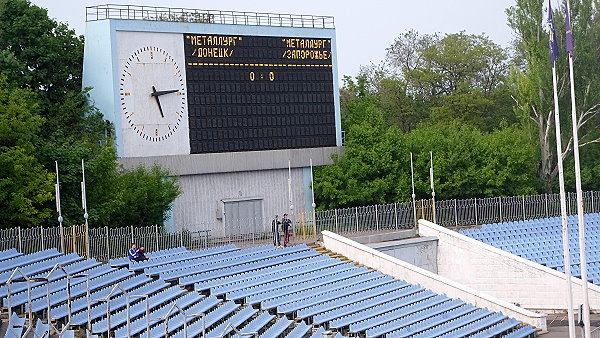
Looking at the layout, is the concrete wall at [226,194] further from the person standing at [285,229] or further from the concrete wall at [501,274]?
the concrete wall at [501,274]

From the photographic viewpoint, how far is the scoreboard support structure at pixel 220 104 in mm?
34000

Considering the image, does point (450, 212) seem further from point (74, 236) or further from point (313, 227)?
point (74, 236)

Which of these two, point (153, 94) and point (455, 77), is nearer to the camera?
point (153, 94)

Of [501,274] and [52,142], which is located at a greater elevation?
[52,142]

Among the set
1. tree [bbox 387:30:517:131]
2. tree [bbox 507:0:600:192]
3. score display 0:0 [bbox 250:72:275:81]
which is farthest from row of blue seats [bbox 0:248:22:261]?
tree [bbox 387:30:517:131]

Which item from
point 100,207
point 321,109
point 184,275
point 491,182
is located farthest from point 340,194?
point 184,275

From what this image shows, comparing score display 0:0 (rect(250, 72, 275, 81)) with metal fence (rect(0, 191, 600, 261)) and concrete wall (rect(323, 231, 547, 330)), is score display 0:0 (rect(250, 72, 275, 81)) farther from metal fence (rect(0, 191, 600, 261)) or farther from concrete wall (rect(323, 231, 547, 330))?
concrete wall (rect(323, 231, 547, 330))

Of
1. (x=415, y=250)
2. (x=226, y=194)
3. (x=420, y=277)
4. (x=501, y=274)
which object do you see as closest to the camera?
(x=420, y=277)

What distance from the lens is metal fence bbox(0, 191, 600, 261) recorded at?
29188 millimetres

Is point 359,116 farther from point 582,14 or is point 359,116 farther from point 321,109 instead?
point 582,14

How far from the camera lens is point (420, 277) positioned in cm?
3130

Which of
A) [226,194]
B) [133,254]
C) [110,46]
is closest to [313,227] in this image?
A: [226,194]

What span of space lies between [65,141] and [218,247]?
554cm

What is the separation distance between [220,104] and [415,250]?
7.64 metres
